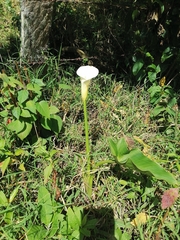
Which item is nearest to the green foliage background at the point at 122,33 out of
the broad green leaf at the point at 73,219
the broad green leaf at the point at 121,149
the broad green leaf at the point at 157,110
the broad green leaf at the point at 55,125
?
the broad green leaf at the point at 157,110

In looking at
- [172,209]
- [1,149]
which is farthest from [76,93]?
[172,209]

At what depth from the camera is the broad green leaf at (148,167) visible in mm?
1363

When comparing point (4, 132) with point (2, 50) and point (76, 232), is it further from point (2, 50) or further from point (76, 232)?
point (2, 50)

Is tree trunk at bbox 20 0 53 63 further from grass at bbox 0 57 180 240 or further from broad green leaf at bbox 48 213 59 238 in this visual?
broad green leaf at bbox 48 213 59 238

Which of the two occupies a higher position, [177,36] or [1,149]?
[177,36]

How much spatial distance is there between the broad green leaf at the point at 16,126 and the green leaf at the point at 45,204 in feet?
1.00

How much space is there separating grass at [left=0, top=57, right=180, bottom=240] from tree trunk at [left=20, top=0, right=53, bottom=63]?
149 millimetres

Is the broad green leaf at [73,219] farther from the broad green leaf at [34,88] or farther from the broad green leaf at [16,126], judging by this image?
the broad green leaf at [34,88]

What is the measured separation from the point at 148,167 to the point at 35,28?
1140mm

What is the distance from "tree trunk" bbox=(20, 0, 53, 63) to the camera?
1.97 metres

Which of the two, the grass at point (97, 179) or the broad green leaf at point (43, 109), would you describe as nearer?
the grass at point (97, 179)

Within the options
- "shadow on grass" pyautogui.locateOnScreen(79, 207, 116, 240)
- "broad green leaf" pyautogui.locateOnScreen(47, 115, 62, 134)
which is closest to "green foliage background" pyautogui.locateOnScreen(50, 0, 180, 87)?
"broad green leaf" pyautogui.locateOnScreen(47, 115, 62, 134)

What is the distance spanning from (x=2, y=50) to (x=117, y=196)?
4.62ft

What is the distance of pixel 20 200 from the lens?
158 cm
